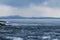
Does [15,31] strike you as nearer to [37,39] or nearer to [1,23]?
[1,23]

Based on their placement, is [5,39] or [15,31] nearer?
[5,39]

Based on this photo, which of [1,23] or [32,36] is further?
[1,23]

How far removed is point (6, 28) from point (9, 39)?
6.82ft

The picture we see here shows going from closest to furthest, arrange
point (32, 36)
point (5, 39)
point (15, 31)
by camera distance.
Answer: point (5, 39), point (32, 36), point (15, 31)

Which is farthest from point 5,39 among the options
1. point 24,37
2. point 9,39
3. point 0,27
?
point 0,27

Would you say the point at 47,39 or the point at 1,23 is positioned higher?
the point at 1,23

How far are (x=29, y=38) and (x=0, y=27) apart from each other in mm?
2295

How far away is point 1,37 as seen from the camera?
7.70 m

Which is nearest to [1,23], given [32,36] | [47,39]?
[32,36]

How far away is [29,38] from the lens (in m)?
7.77

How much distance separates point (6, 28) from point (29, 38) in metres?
2.22

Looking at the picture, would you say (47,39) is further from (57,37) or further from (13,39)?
(13,39)

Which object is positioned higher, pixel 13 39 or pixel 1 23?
pixel 1 23

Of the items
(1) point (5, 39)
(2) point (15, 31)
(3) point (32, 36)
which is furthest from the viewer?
(2) point (15, 31)
